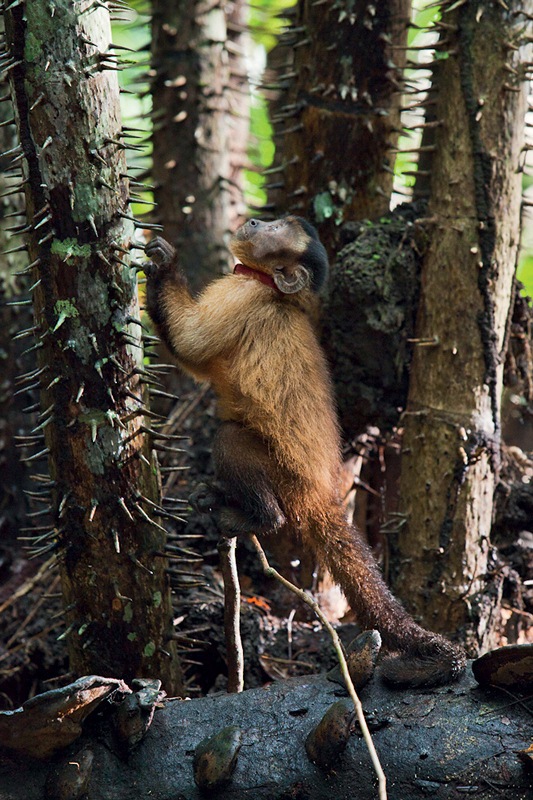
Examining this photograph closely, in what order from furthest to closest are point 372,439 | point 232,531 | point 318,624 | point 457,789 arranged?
point 372,439 → point 318,624 → point 232,531 → point 457,789

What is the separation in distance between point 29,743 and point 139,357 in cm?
168

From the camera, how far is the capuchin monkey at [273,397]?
159 inches

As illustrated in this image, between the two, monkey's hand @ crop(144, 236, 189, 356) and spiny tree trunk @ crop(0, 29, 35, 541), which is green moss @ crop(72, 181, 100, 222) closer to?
monkey's hand @ crop(144, 236, 189, 356)

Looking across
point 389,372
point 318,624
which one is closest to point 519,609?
point 318,624

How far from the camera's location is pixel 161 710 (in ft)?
11.5

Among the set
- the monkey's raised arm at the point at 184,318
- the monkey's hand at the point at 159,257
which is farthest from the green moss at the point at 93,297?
the monkey's raised arm at the point at 184,318

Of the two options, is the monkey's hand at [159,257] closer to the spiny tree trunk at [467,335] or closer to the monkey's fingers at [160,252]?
the monkey's fingers at [160,252]

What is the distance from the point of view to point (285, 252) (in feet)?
15.4

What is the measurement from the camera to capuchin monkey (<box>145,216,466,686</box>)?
4051 mm

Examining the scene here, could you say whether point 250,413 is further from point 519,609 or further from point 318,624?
point 519,609

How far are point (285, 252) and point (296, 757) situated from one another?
2719 millimetres

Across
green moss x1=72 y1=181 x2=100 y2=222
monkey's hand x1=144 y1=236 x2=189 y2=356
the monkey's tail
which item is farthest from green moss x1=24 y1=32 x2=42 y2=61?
the monkey's tail

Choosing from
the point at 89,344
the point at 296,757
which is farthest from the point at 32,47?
the point at 296,757

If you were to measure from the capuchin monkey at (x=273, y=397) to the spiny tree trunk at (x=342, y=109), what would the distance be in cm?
70
